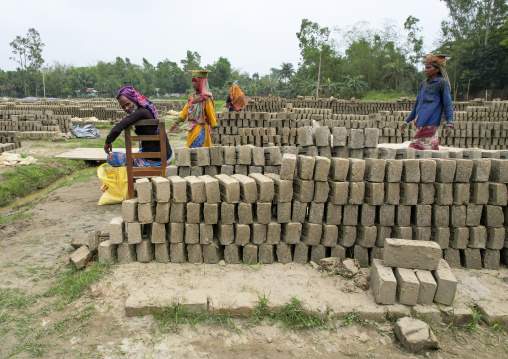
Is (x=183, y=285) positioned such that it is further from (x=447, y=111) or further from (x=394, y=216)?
(x=447, y=111)

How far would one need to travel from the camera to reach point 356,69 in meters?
48.4

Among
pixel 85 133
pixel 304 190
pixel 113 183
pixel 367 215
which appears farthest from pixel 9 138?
pixel 367 215

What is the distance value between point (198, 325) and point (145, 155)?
8.51ft

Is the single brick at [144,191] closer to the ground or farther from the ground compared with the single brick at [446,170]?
closer to the ground

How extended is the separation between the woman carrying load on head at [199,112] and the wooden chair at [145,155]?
3.66 ft

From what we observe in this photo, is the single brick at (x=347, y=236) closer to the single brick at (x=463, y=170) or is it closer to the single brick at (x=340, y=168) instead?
the single brick at (x=340, y=168)

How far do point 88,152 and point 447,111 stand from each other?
9551 millimetres

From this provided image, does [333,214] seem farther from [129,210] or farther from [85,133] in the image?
[85,133]

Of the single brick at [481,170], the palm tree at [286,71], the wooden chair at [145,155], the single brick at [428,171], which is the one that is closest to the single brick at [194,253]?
the wooden chair at [145,155]

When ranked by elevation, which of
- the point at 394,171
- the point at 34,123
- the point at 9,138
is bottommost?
the point at 394,171

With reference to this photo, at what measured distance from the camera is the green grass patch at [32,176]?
290 inches

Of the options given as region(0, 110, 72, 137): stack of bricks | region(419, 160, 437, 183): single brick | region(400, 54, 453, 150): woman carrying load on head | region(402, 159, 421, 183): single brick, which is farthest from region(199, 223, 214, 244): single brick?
region(0, 110, 72, 137): stack of bricks

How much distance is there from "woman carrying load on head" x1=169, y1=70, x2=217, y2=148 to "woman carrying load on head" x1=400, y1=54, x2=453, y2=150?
3.31 metres

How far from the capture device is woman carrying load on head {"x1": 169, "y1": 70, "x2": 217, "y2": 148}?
6.04m
